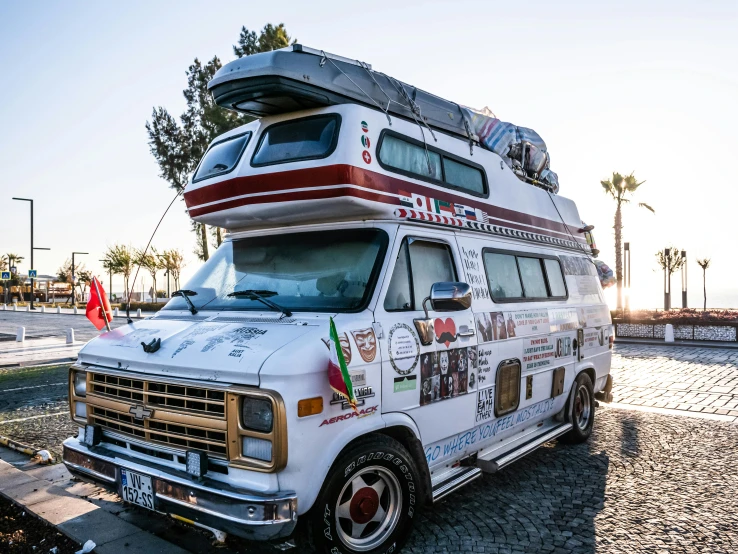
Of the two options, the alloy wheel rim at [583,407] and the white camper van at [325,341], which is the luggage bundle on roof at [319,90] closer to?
the white camper van at [325,341]

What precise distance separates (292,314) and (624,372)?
10.5 meters

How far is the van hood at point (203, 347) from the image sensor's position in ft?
10.9

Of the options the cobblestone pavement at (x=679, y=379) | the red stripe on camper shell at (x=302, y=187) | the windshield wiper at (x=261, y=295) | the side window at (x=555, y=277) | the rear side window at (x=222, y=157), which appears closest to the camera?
the windshield wiper at (x=261, y=295)

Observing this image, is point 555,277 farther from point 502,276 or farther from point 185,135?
point 185,135

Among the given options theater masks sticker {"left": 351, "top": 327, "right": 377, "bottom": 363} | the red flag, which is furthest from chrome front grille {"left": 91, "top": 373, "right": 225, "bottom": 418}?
the red flag

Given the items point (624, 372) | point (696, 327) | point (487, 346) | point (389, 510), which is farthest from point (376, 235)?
point (696, 327)

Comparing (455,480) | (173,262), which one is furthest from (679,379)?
(173,262)

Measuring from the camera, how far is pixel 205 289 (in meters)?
4.70

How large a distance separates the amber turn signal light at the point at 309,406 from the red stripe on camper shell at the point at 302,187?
150cm

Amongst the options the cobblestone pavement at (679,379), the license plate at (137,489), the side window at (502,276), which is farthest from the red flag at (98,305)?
the cobblestone pavement at (679,379)

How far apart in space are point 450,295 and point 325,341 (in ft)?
3.38

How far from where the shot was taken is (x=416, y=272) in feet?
14.5

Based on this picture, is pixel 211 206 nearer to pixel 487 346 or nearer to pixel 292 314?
pixel 292 314

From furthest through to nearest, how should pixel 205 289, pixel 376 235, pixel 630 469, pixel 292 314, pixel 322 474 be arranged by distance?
pixel 630 469 → pixel 205 289 → pixel 376 235 → pixel 292 314 → pixel 322 474
